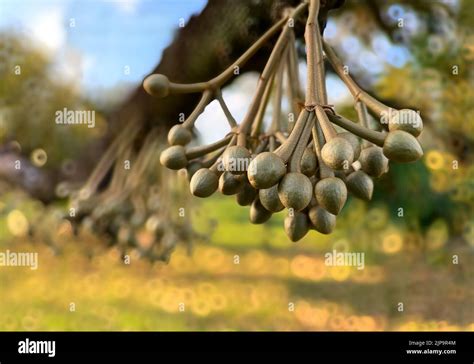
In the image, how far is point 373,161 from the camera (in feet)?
1.97

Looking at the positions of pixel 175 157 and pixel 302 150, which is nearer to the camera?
pixel 302 150

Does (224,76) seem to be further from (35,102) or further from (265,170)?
(35,102)

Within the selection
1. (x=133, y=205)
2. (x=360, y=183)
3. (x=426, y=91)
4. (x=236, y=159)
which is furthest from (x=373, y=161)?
(x=426, y=91)

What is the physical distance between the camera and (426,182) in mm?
1668

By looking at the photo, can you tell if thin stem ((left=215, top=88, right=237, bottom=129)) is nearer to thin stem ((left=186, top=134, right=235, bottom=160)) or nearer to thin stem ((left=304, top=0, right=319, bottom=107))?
thin stem ((left=186, top=134, right=235, bottom=160))

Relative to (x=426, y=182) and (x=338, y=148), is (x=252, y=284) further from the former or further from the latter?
(x=338, y=148)

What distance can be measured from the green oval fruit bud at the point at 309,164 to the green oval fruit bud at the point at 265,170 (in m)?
0.04

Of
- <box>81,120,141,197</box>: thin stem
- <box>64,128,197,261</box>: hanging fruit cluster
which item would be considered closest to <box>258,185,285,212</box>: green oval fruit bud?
<box>64,128,197,261</box>: hanging fruit cluster

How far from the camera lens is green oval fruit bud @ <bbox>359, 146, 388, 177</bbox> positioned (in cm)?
60

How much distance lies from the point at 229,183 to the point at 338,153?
164mm

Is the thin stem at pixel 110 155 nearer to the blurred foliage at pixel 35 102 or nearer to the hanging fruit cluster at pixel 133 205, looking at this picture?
the hanging fruit cluster at pixel 133 205

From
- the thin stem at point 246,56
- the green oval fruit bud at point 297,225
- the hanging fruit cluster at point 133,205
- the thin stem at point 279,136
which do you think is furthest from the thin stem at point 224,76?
the hanging fruit cluster at point 133,205

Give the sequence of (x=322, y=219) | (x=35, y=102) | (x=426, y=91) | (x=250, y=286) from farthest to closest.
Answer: (x=250, y=286)
(x=35, y=102)
(x=426, y=91)
(x=322, y=219)

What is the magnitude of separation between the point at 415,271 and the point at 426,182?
0.33 meters
